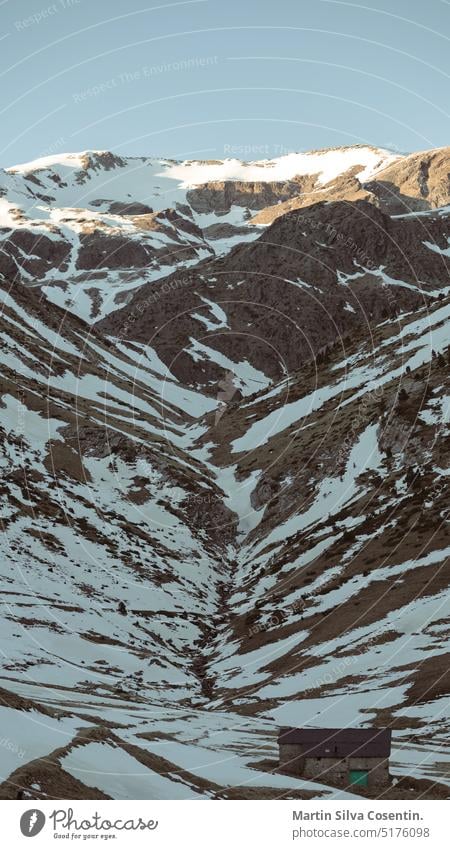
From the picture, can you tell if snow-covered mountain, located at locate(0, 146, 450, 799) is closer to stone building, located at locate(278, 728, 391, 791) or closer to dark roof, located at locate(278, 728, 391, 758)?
stone building, located at locate(278, 728, 391, 791)

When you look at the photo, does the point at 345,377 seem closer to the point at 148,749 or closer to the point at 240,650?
the point at 240,650

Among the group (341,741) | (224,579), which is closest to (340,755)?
(341,741)

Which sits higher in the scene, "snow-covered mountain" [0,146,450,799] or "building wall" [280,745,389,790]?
"snow-covered mountain" [0,146,450,799]
